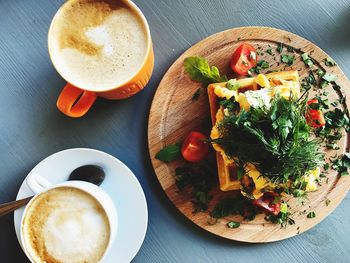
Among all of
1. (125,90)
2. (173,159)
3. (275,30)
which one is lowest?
(173,159)

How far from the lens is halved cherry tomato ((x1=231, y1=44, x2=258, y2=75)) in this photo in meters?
2.19

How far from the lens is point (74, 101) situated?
2.09 meters

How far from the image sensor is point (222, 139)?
6.63 ft

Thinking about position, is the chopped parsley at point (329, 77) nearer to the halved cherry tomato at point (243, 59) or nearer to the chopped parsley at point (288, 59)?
the chopped parsley at point (288, 59)

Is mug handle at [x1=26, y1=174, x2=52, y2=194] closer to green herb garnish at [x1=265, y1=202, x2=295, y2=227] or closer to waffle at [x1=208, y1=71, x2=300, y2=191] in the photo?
waffle at [x1=208, y1=71, x2=300, y2=191]

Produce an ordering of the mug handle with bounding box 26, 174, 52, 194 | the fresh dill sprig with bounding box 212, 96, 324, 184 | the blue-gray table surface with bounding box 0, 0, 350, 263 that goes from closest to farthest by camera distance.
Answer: the fresh dill sprig with bounding box 212, 96, 324, 184 < the mug handle with bounding box 26, 174, 52, 194 < the blue-gray table surface with bounding box 0, 0, 350, 263

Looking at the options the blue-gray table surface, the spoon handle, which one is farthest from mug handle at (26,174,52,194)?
the blue-gray table surface

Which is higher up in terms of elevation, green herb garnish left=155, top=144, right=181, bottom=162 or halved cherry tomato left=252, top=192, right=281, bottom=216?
green herb garnish left=155, top=144, right=181, bottom=162

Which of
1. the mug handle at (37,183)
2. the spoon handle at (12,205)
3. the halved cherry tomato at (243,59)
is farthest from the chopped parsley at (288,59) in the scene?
the spoon handle at (12,205)

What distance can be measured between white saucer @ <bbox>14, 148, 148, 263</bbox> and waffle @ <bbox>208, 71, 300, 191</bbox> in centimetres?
36

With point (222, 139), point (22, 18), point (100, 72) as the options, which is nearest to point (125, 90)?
point (100, 72)

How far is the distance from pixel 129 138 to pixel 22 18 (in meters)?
0.75

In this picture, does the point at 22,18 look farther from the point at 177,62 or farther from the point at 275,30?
the point at 275,30

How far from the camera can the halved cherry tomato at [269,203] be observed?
7.14 feet
